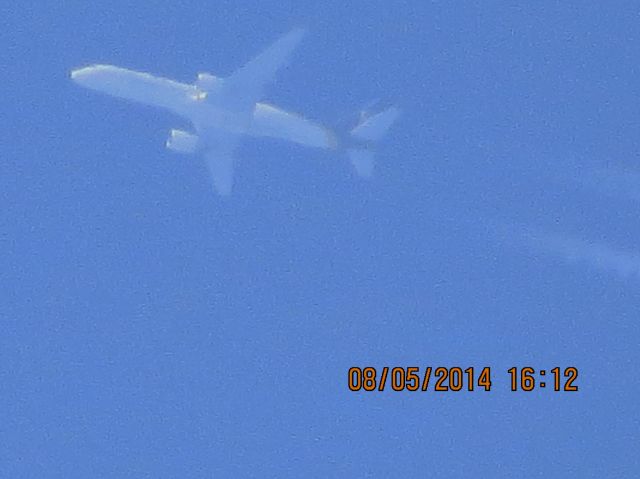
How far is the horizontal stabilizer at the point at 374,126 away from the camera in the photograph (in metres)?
69.2

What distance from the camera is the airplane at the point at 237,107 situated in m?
66.8

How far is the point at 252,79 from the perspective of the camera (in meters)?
67.2

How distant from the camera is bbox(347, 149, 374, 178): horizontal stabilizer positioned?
69125mm

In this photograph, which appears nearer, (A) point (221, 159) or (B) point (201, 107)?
(B) point (201, 107)

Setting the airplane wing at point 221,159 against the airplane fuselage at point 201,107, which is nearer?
the airplane fuselage at point 201,107

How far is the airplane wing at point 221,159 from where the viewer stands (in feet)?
231

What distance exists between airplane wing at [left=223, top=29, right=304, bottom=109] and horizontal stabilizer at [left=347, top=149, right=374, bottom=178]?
4.00m

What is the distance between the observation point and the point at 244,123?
6800 centimetres

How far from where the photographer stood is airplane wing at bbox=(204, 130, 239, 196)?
231ft

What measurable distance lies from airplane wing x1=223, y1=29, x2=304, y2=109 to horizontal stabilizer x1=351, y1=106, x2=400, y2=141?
3.79 metres

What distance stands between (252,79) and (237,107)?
1088 mm

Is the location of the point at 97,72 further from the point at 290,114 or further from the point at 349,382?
the point at 349,382

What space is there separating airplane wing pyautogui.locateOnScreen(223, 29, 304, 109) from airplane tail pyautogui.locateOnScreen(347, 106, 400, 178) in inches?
149

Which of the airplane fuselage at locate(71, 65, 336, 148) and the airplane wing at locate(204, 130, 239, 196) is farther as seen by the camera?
the airplane wing at locate(204, 130, 239, 196)
